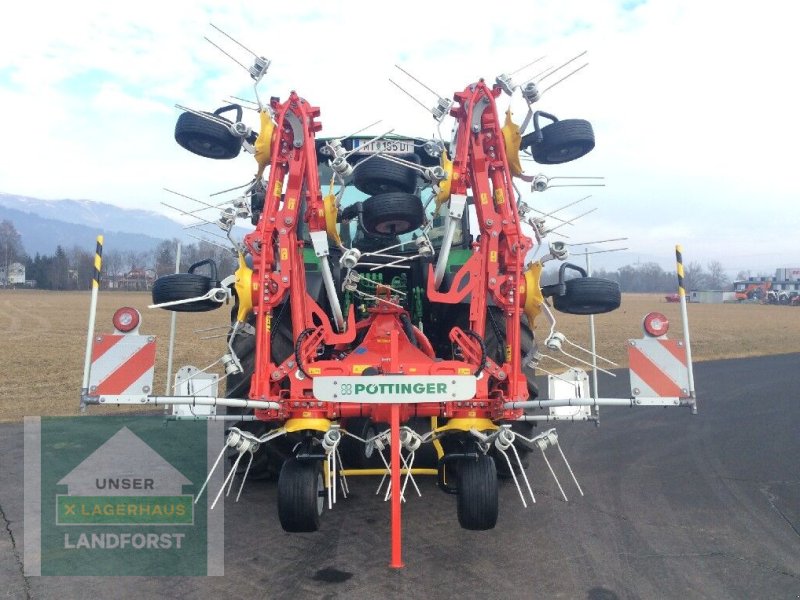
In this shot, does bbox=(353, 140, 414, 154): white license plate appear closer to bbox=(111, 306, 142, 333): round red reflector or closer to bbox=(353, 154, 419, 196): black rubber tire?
bbox=(353, 154, 419, 196): black rubber tire

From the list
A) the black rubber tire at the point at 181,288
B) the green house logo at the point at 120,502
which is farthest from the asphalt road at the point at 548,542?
the black rubber tire at the point at 181,288

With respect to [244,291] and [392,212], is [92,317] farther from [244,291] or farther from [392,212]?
[392,212]

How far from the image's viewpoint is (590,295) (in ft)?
13.6

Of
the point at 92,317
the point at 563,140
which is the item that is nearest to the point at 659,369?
the point at 563,140

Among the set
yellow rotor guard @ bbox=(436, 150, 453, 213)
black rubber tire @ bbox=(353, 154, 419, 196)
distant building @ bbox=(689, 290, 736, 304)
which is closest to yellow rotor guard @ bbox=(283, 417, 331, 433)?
black rubber tire @ bbox=(353, 154, 419, 196)

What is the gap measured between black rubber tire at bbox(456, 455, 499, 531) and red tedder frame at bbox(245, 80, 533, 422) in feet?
1.34

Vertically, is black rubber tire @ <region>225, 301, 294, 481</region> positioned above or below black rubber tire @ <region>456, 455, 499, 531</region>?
above

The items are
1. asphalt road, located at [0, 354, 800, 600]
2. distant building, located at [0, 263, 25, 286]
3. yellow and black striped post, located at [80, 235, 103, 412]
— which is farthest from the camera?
distant building, located at [0, 263, 25, 286]

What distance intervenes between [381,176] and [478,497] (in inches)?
82.1

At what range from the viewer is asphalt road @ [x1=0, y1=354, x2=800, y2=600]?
10.8ft

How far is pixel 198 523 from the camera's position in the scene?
4.20m

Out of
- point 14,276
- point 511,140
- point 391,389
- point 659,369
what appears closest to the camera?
point 391,389

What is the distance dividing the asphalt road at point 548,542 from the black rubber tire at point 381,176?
2247 millimetres

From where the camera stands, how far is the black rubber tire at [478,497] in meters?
3.43
